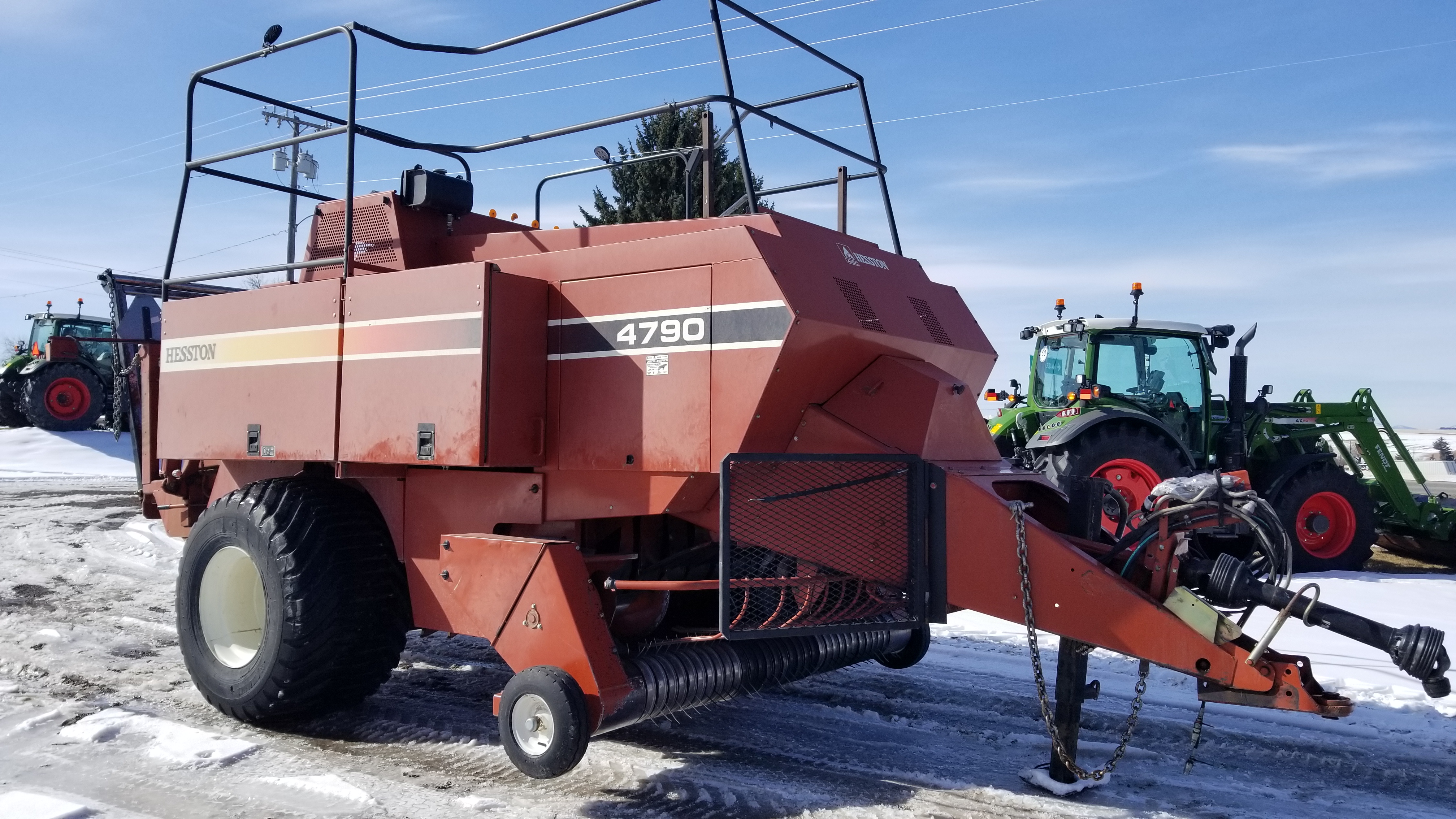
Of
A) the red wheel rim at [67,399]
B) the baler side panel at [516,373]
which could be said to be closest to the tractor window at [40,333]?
the red wheel rim at [67,399]

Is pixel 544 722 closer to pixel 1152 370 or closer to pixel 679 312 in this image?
pixel 679 312

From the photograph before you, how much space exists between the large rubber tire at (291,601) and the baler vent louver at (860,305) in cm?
233

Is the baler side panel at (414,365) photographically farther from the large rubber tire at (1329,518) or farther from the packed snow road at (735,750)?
the large rubber tire at (1329,518)

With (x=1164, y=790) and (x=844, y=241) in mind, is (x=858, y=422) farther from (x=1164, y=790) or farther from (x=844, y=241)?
(x=1164, y=790)

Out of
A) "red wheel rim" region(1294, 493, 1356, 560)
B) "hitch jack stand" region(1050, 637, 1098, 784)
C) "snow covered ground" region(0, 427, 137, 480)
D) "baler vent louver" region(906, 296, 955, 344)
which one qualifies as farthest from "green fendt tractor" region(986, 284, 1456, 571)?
"snow covered ground" region(0, 427, 137, 480)

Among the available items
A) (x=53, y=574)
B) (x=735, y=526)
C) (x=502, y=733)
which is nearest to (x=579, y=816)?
(x=502, y=733)

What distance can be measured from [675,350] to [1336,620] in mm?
2386

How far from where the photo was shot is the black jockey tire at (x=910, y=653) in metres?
5.11

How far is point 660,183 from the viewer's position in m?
14.4

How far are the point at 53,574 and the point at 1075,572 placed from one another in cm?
848

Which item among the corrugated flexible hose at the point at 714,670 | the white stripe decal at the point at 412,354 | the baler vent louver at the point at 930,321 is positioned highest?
the baler vent louver at the point at 930,321

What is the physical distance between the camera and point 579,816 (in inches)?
139

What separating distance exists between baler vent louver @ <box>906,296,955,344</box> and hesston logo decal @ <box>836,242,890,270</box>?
177 mm

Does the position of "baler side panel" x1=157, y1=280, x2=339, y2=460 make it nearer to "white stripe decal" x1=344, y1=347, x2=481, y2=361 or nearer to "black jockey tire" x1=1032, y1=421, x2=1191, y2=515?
"white stripe decal" x1=344, y1=347, x2=481, y2=361
